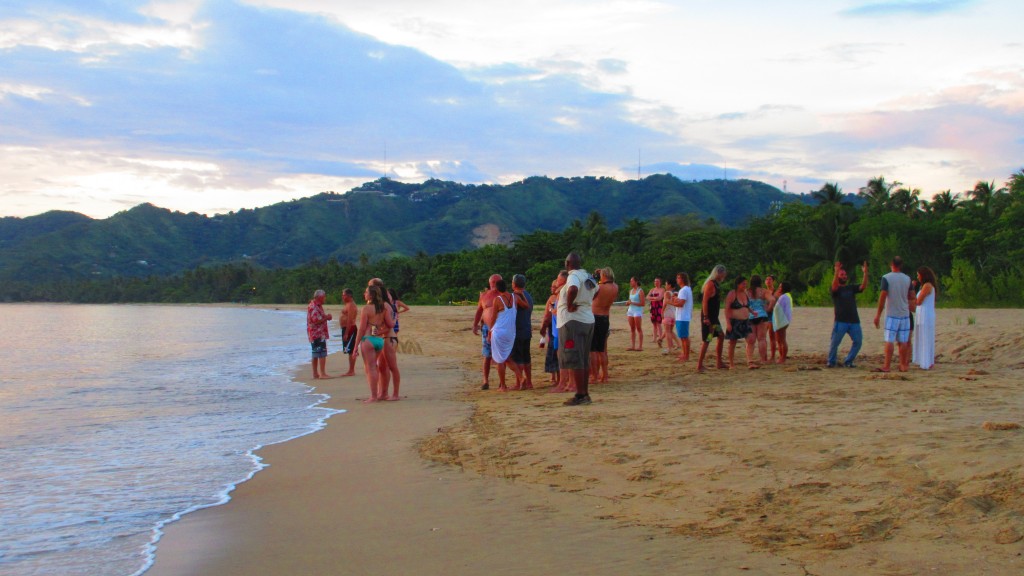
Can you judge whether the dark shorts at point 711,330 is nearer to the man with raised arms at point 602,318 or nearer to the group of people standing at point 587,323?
the group of people standing at point 587,323

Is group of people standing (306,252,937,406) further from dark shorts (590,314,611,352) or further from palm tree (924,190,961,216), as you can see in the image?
palm tree (924,190,961,216)

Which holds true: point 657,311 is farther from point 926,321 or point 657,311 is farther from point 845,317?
point 926,321

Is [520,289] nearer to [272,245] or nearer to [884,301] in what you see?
[884,301]

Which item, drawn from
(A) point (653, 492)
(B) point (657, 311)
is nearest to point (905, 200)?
(B) point (657, 311)

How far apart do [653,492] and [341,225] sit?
579 feet

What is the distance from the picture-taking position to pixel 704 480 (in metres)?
4.84

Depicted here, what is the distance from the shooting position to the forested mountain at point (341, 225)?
157m

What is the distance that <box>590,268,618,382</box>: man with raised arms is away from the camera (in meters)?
10.1

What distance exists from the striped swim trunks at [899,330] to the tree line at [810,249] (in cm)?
1601

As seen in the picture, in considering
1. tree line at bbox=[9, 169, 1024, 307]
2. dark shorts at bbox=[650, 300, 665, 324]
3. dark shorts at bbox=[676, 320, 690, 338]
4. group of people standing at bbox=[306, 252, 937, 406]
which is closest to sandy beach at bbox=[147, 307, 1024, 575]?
group of people standing at bbox=[306, 252, 937, 406]

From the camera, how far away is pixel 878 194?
184 feet

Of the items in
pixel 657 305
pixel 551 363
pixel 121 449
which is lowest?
pixel 121 449

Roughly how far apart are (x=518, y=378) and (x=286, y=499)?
17.9 feet

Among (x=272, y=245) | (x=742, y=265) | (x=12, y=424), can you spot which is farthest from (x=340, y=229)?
(x=12, y=424)
